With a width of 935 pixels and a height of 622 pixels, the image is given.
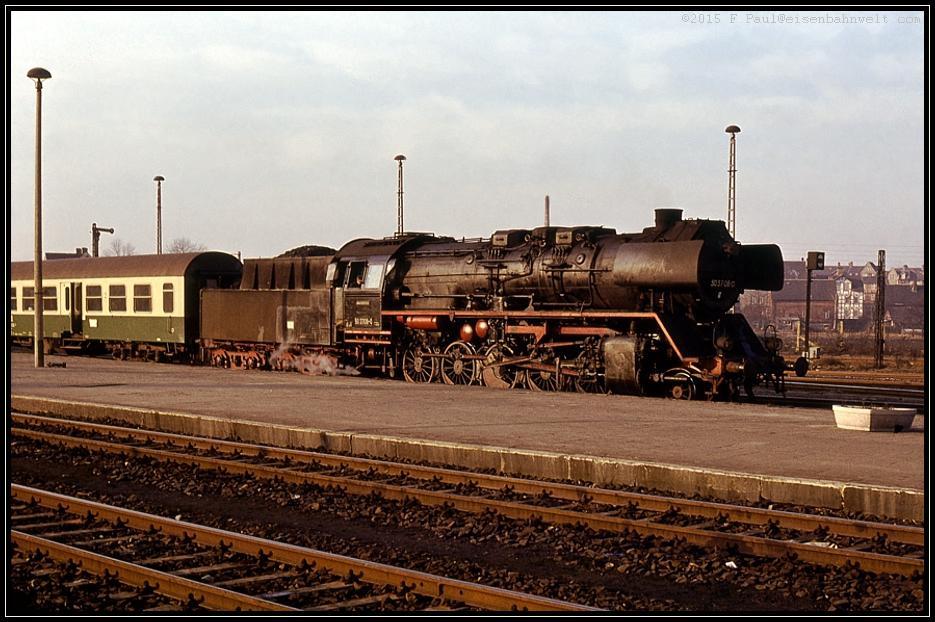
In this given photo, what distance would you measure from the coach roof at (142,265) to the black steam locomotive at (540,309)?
3.50 metres

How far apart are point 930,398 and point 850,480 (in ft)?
3.65

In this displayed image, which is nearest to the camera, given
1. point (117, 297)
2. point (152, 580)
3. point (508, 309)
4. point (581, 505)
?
point (152, 580)

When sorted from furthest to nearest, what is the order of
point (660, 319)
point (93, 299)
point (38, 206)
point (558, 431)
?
1. point (93, 299)
2. point (38, 206)
3. point (660, 319)
4. point (558, 431)

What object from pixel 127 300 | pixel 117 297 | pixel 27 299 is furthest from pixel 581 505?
pixel 27 299

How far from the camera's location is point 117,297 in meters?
31.9

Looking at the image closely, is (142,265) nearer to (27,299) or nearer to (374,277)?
(27,299)

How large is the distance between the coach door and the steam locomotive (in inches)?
166

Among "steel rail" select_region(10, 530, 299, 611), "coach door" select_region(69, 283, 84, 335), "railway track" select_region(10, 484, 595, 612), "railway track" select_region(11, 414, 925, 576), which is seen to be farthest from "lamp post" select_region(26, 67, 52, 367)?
"steel rail" select_region(10, 530, 299, 611)

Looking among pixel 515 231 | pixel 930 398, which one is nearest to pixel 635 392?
pixel 515 231

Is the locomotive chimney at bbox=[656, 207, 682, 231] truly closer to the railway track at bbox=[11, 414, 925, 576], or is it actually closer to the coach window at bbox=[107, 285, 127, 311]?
the railway track at bbox=[11, 414, 925, 576]

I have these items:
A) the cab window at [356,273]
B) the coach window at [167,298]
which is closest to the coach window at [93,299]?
the coach window at [167,298]

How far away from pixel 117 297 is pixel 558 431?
861 inches

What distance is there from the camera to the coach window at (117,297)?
31.7 metres
